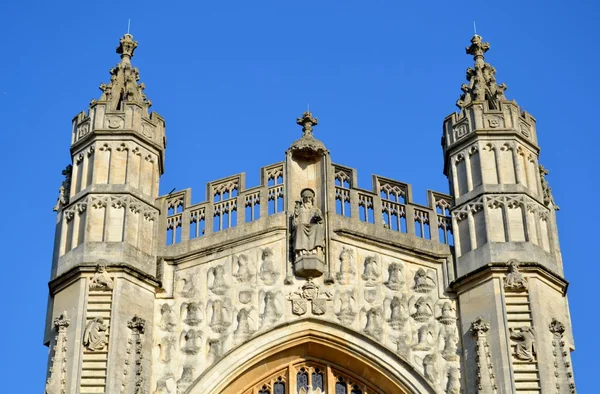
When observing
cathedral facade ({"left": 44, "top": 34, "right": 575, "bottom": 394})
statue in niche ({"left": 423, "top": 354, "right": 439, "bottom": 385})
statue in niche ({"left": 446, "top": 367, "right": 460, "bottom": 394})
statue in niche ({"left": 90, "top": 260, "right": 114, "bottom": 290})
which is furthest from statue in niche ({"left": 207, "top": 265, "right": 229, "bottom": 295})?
statue in niche ({"left": 446, "top": 367, "right": 460, "bottom": 394})

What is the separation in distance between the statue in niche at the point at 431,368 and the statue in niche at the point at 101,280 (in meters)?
5.26

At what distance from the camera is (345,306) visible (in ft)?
71.4

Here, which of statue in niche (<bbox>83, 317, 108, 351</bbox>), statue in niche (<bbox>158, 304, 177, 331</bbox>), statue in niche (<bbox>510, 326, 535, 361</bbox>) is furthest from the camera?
statue in niche (<bbox>158, 304, 177, 331</bbox>)

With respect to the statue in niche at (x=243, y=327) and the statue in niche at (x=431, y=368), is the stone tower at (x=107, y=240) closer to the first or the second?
the statue in niche at (x=243, y=327)

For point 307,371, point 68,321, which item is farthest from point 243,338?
point 68,321

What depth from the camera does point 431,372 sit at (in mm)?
21000

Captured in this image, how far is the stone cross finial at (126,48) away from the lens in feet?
80.9

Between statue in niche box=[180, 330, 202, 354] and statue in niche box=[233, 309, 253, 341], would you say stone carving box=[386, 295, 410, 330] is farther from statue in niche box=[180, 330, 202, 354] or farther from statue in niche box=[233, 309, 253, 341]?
statue in niche box=[180, 330, 202, 354]

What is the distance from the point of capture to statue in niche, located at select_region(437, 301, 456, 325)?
70.6ft

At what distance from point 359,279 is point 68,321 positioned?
493 centimetres

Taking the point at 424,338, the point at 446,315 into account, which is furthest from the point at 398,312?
the point at 446,315

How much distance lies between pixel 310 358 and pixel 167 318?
2.50 metres

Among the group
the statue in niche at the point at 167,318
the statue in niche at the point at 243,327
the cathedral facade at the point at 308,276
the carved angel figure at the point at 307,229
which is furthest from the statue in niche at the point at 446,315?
the statue in niche at the point at 167,318

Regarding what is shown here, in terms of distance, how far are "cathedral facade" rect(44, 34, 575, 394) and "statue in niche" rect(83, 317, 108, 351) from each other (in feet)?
0.07
